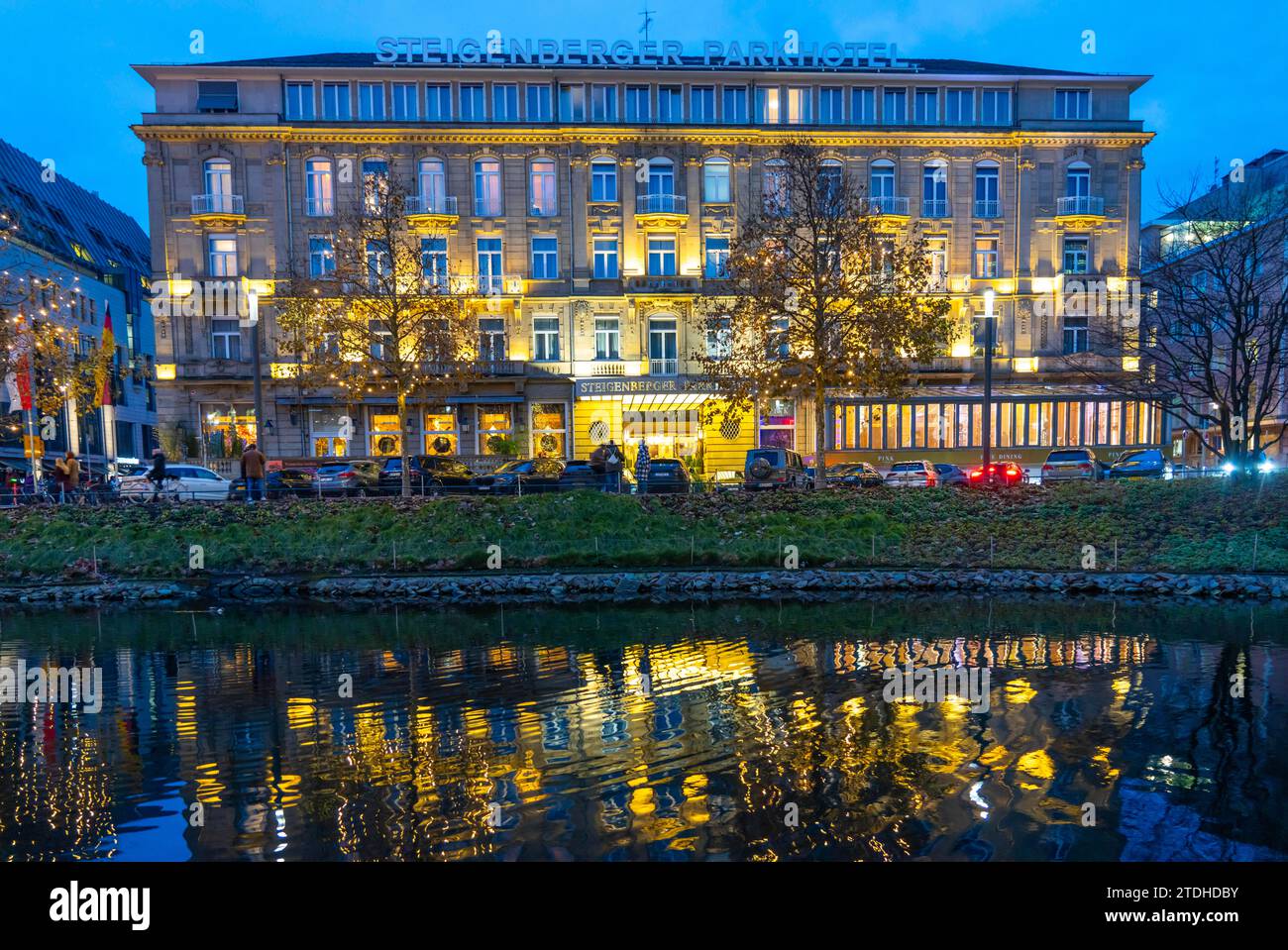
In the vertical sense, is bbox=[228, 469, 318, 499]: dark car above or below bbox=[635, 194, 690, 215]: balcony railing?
below

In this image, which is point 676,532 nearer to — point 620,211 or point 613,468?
point 613,468

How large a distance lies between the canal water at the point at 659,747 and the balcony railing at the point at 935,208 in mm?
35784

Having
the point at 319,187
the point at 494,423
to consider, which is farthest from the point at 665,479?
the point at 319,187

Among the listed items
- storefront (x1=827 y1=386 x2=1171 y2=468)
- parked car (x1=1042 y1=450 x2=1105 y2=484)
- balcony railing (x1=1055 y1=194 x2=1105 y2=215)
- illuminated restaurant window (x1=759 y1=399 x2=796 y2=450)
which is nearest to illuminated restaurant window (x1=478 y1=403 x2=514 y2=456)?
illuminated restaurant window (x1=759 y1=399 x2=796 y2=450)

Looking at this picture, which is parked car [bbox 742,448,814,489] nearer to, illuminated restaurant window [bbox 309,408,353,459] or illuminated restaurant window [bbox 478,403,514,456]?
illuminated restaurant window [bbox 478,403,514,456]

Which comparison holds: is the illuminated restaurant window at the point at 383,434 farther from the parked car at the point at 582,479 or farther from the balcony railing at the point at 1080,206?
the balcony railing at the point at 1080,206

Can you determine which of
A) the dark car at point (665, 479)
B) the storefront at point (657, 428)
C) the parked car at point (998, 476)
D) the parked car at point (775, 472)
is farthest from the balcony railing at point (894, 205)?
the dark car at point (665, 479)

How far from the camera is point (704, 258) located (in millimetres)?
45000

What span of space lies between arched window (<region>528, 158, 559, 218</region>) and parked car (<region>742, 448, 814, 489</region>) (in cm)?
2051

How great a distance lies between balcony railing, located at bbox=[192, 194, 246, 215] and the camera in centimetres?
4219

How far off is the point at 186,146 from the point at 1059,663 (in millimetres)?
47875

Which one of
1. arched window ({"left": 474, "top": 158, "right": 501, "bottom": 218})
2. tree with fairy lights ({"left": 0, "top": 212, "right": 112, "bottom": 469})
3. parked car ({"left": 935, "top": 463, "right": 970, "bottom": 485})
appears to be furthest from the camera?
arched window ({"left": 474, "top": 158, "right": 501, "bottom": 218})

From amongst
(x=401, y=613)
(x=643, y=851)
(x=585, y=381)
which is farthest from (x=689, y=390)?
(x=643, y=851)

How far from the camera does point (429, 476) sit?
98.2 feet
